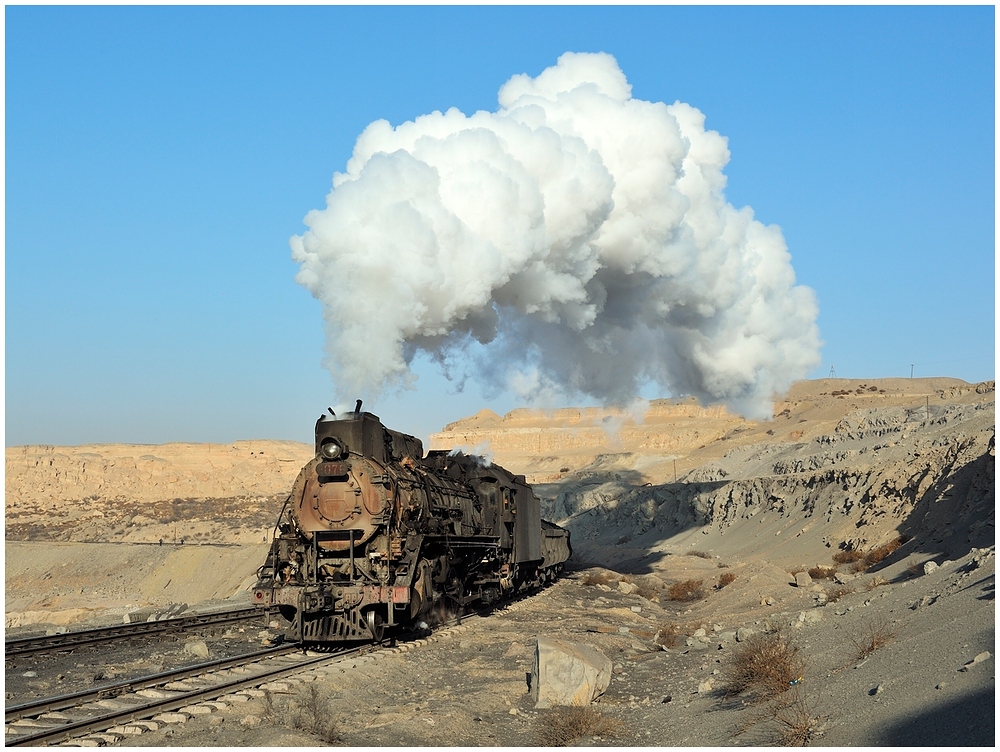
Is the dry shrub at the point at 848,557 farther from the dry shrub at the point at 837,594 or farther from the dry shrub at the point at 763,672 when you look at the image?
the dry shrub at the point at 763,672

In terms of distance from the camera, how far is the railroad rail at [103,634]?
17.1 meters

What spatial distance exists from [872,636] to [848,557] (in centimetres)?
1960

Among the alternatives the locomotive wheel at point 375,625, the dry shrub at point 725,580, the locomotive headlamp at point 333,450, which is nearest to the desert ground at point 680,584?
the dry shrub at point 725,580

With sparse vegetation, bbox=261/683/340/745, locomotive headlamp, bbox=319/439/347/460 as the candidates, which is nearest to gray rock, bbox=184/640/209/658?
locomotive headlamp, bbox=319/439/347/460

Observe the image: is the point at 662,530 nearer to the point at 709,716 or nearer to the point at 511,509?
the point at 511,509

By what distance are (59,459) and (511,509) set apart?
255 ft

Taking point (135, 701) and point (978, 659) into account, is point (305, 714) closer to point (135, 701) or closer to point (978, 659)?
point (135, 701)

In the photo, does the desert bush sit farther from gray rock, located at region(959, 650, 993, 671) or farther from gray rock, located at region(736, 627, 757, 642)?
gray rock, located at region(736, 627, 757, 642)

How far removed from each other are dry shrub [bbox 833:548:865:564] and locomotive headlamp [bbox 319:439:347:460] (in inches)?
813

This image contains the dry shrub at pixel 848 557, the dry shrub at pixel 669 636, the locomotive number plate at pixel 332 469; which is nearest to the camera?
the locomotive number plate at pixel 332 469

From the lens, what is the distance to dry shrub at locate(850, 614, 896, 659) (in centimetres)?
1278

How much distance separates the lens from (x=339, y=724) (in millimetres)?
10992

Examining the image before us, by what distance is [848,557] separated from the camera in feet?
104

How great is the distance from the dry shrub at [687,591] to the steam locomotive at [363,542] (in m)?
10.4
